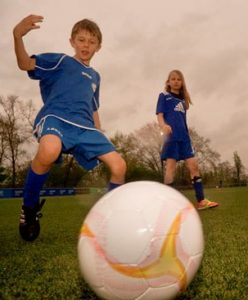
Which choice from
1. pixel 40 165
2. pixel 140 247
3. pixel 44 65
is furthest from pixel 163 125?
pixel 140 247

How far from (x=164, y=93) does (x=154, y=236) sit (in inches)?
201

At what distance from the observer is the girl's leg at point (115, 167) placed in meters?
3.49

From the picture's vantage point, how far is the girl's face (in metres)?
6.55

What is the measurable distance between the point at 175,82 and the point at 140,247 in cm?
518

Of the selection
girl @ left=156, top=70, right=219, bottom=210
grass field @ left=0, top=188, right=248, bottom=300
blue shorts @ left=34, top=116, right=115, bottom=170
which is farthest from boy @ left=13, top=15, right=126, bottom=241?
Answer: girl @ left=156, top=70, right=219, bottom=210

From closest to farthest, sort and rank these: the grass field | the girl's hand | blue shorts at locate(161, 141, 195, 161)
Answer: the grass field, the girl's hand, blue shorts at locate(161, 141, 195, 161)

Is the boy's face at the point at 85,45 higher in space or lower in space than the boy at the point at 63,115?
higher

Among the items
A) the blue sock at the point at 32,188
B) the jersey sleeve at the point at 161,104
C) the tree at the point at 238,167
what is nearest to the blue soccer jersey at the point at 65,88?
the blue sock at the point at 32,188

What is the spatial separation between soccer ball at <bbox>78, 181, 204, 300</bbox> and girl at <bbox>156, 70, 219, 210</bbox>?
176 inches

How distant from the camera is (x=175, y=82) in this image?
6.57 m

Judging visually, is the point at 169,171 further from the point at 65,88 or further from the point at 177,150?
the point at 65,88

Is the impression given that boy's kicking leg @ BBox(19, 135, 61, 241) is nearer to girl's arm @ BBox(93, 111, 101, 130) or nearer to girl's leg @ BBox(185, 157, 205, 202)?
girl's arm @ BBox(93, 111, 101, 130)

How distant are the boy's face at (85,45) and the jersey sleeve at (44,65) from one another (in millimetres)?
276

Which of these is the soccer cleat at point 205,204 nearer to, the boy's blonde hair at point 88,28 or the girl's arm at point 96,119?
the girl's arm at point 96,119
